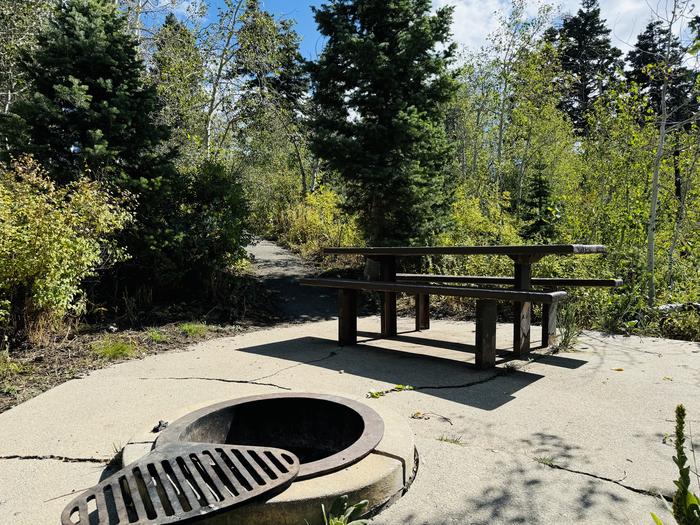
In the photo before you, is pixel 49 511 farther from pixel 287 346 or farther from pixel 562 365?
pixel 562 365

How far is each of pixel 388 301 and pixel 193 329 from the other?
248 cm

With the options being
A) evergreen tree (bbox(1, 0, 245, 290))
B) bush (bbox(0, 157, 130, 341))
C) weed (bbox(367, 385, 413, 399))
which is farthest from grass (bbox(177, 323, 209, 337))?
weed (bbox(367, 385, 413, 399))

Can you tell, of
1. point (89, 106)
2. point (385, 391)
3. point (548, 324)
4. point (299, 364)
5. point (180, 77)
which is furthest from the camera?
point (180, 77)

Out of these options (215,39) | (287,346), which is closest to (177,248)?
(287,346)

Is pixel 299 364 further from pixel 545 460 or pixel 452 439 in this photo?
pixel 545 460

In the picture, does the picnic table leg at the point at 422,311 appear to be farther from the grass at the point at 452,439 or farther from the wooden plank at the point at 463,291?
the grass at the point at 452,439

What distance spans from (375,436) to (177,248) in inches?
208

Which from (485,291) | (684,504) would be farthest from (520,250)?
(684,504)

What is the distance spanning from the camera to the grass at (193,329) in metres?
6.00

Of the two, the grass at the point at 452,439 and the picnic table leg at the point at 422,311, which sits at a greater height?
the picnic table leg at the point at 422,311

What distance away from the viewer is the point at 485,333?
167 inches

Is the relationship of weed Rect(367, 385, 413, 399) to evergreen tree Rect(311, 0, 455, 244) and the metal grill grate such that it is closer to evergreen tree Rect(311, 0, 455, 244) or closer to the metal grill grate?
the metal grill grate

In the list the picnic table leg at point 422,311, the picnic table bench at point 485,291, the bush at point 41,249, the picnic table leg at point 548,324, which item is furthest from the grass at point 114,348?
the picnic table leg at point 548,324

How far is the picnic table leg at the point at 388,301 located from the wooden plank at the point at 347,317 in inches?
17.9
